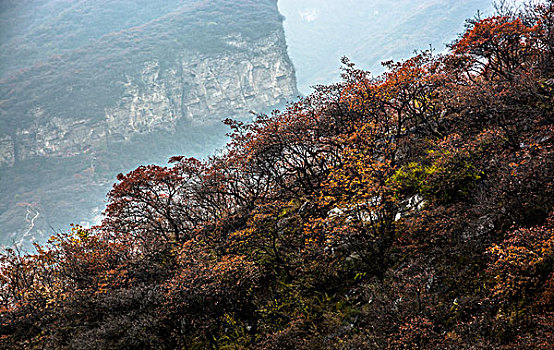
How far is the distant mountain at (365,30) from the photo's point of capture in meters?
108

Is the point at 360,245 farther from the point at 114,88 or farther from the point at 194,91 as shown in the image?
the point at 194,91

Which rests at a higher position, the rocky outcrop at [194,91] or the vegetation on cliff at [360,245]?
the rocky outcrop at [194,91]

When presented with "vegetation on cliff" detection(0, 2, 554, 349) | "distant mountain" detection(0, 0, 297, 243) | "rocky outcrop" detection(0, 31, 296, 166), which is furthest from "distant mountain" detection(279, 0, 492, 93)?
"vegetation on cliff" detection(0, 2, 554, 349)

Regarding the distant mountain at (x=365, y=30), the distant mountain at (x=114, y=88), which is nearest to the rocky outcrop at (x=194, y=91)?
the distant mountain at (x=114, y=88)

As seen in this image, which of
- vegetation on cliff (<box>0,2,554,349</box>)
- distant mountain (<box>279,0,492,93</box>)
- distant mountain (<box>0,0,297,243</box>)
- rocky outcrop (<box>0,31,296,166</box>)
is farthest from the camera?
rocky outcrop (<box>0,31,296,166</box>)

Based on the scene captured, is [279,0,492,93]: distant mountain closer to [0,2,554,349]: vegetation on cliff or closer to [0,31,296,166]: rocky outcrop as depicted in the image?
[0,31,296,166]: rocky outcrop

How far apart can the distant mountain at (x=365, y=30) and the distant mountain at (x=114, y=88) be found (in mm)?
33129

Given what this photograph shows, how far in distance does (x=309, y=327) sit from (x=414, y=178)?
4936 mm

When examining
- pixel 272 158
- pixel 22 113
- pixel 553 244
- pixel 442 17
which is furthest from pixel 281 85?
pixel 553 244

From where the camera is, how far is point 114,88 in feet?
381

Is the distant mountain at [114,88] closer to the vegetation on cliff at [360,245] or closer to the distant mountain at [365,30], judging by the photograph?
the distant mountain at [365,30]

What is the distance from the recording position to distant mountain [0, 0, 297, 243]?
344ft

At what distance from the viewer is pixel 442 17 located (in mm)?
115188

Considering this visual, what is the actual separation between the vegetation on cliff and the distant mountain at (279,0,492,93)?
284 ft
